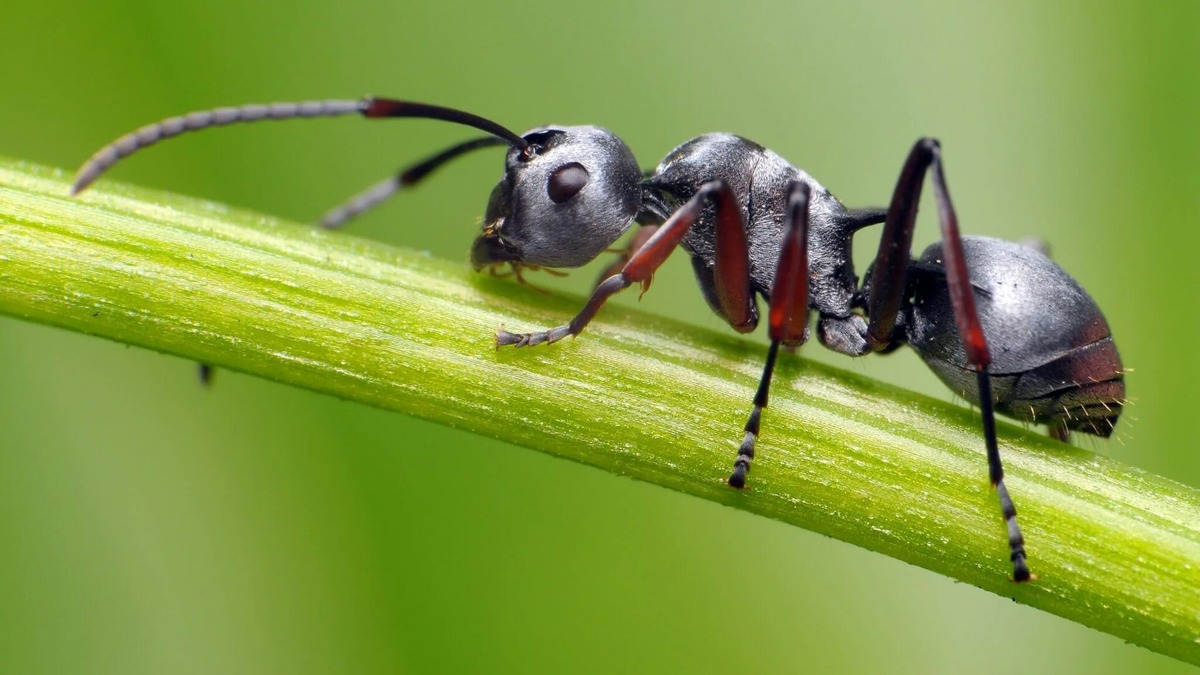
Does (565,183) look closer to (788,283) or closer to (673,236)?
(673,236)

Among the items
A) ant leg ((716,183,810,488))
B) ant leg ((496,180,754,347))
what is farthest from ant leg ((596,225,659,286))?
ant leg ((716,183,810,488))

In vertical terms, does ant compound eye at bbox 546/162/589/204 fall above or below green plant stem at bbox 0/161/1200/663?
above

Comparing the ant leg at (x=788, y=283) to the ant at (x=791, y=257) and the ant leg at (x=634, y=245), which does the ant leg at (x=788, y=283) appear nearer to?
the ant at (x=791, y=257)

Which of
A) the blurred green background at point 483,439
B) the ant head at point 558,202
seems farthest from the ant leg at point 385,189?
the ant head at point 558,202

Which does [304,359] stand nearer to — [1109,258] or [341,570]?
[341,570]

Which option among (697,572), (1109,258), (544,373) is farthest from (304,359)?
(1109,258)

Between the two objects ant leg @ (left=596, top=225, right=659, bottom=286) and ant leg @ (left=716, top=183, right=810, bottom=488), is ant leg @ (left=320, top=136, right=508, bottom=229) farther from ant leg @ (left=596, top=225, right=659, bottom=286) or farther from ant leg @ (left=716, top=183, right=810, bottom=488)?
ant leg @ (left=716, top=183, right=810, bottom=488)
